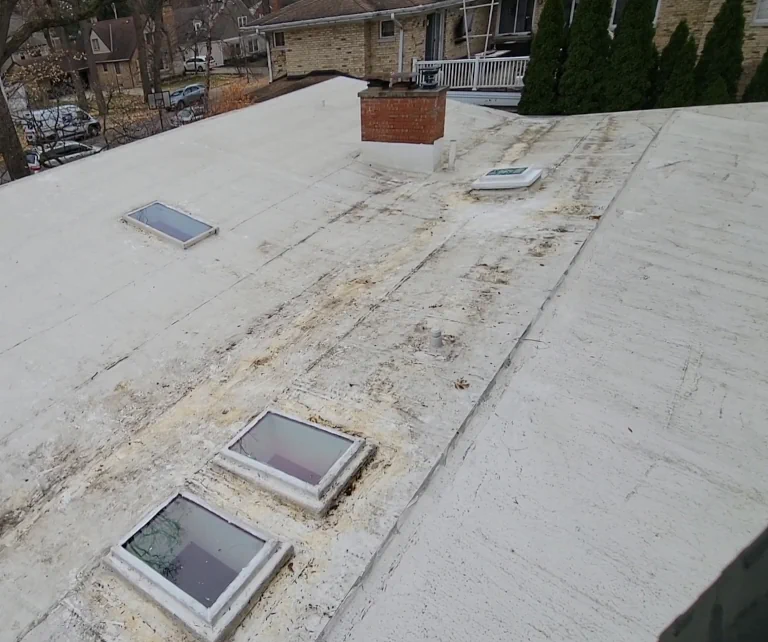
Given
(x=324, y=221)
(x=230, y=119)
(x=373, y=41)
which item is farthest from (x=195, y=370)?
(x=373, y=41)

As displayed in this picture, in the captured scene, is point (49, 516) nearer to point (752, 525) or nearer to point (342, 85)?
point (752, 525)

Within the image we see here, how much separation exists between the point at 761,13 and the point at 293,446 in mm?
15011

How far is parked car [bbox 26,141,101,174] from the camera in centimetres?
1502

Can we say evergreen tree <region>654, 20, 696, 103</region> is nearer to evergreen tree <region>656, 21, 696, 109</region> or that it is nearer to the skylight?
evergreen tree <region>656, 21, 696, 109</region>

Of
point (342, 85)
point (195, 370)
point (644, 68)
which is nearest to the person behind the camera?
point (195, 370)

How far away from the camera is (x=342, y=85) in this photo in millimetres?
9938

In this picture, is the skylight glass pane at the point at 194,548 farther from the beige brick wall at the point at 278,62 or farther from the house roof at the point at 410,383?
the beige brick wall at the point at 278,62

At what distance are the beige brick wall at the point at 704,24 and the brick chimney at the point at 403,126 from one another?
Answer: 1026cm

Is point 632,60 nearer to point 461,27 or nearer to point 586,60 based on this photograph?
point 586,60

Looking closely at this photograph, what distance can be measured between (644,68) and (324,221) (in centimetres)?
1059

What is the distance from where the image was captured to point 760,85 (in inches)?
425

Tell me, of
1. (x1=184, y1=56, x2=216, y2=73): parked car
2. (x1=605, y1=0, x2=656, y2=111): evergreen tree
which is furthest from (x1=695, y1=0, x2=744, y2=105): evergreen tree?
(x1=184, y1=56, x2=216, y2=73): parked car

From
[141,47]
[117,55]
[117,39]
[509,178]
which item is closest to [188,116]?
[141,47]

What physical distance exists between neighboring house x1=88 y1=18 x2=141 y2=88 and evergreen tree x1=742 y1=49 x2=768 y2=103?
3827 centimetres
